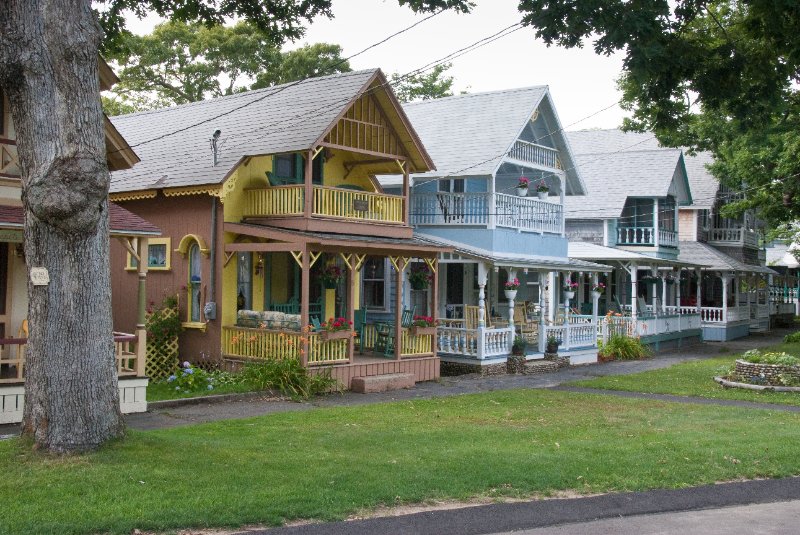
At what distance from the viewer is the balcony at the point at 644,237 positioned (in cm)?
3506

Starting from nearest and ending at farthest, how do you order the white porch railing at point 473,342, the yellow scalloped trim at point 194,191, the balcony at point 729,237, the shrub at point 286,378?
the shrub at point 286,378
the yellow scalloped trim at point 194,191
the white porch railing at point 473,342
the balcony at point 729,237

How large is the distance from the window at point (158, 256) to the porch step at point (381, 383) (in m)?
5.53

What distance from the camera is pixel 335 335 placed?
61.4ft

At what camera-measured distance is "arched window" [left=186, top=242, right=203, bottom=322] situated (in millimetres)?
20328

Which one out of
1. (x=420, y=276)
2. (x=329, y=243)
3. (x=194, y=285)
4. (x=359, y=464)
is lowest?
(x=359, y=464)

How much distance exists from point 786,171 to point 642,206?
24.4 ft

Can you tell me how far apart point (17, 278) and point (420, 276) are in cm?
976

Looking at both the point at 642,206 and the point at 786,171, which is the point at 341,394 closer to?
the point at 786,171

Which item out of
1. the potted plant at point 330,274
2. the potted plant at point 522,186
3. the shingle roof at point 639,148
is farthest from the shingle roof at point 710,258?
the potted plant at point 330,274

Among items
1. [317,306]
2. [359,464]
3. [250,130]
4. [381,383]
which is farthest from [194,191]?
[359,464]

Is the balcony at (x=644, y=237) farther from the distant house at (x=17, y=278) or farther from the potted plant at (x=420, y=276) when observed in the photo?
the distant house at (x=17, y=278)

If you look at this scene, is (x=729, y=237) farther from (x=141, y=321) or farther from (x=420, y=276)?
(x=141, y=321)

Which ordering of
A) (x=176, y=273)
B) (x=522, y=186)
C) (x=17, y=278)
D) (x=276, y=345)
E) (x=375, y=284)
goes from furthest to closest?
1. (x=522, y=186)
2. (x=375, y=284)
3. (x=176, y=273)
4. (x=276, y=345)
5. (x=17, y=278)

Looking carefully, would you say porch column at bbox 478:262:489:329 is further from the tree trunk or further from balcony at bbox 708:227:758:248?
balcony at bbox 708:227:758:248
